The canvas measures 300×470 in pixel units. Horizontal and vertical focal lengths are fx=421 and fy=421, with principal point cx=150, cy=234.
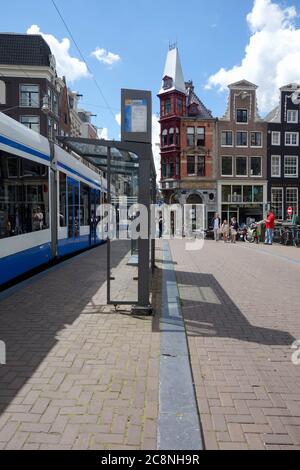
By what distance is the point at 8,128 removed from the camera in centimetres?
725

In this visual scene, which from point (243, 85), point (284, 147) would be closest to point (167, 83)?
point (243, 85)

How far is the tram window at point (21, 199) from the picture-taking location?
23.0ft

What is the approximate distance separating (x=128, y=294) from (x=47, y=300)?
1.39 m

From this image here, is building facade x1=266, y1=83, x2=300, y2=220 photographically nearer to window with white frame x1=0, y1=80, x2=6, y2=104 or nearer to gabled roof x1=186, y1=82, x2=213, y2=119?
gabled roof x1=186, y1=82, x2=213, y2=119

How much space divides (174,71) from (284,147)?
1258 centimetres

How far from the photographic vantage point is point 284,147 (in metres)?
38.6

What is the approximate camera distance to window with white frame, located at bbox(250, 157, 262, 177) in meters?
38.3

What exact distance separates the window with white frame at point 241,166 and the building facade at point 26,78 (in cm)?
1648

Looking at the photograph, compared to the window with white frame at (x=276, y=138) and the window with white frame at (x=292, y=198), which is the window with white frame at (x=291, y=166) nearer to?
the window with white frame at (x=292, y=198)

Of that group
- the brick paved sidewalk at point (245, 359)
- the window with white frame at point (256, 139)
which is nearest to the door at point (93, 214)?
the brick paved sidewalk at point (245, 359)

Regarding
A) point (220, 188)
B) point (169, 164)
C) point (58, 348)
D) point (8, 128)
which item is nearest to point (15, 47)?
point (169, 164)

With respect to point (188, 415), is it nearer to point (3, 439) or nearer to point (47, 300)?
point (3, 439)

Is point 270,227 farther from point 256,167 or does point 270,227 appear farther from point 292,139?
point 292,139

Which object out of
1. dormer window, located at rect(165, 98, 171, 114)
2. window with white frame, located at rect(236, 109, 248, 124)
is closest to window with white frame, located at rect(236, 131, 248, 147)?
window with white frame, located at rect(236, 109, 248, 124)
